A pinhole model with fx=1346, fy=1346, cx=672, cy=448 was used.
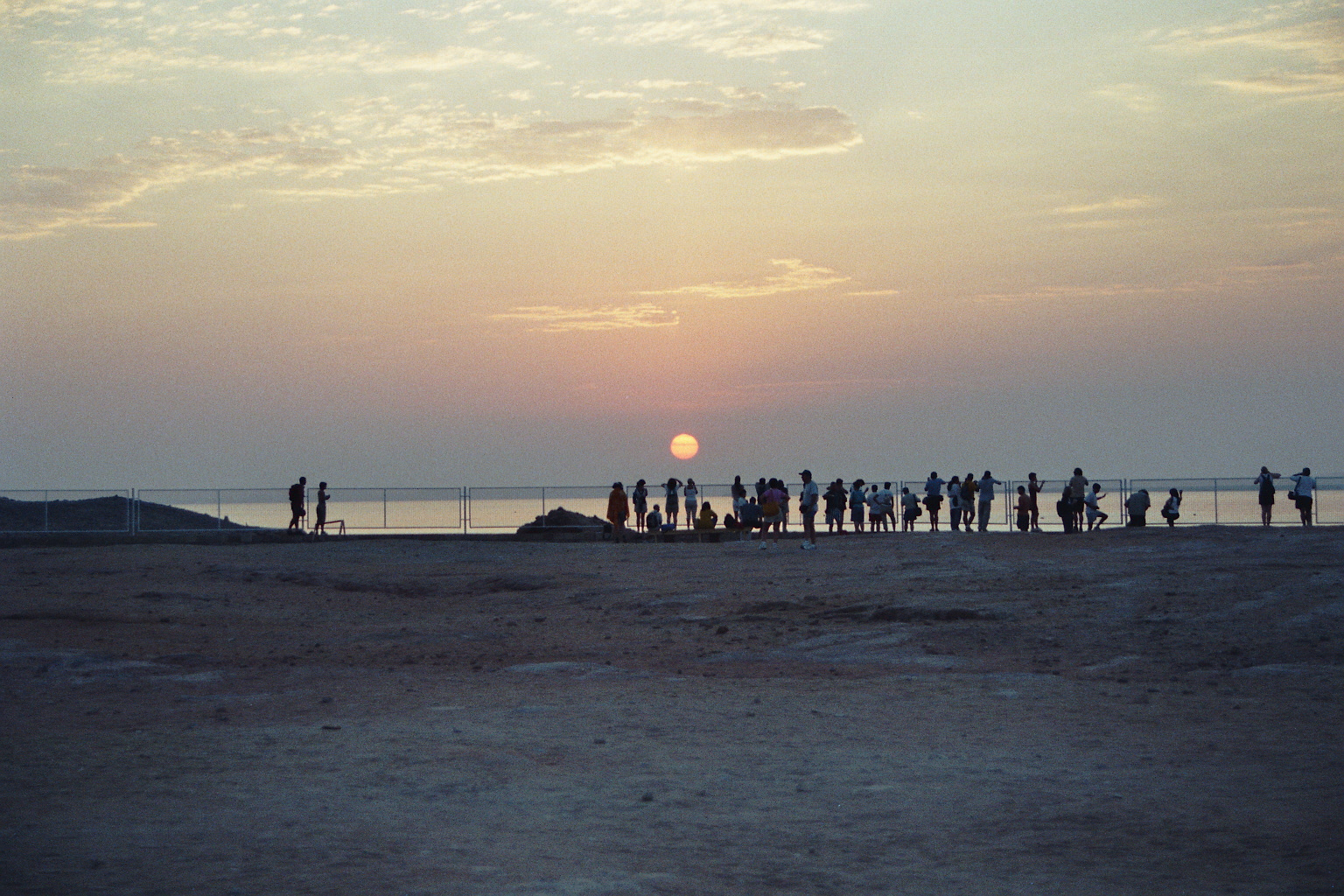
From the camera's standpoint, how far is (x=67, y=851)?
7227 mm

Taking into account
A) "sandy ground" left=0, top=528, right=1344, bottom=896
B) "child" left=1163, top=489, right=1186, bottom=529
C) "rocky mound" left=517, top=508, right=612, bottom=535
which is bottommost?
"sandy ground" left=0, top=528, right=1344, bottom=896

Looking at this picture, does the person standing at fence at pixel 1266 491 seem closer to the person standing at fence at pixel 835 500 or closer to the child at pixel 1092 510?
the child at pixel 1092 510

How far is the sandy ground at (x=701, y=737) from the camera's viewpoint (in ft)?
23.7

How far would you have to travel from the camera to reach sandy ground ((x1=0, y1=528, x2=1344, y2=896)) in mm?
7215

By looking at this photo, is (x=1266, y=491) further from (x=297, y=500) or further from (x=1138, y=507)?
(x=297, y=500)

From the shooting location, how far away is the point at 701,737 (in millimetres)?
10953

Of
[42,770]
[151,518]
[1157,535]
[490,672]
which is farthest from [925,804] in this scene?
[151,518]

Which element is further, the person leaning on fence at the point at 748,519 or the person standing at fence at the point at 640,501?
the person standing at fence at the point at 640,501

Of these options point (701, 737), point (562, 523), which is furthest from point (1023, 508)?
point (701, 737)

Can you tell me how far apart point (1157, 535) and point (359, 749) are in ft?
78.8

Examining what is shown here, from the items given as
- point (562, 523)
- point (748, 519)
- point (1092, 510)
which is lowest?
point (562, 523)

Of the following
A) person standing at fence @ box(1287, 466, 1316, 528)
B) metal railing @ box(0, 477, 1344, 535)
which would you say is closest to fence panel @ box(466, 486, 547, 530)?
metal railing @ box(0, 477, 1344, 535)

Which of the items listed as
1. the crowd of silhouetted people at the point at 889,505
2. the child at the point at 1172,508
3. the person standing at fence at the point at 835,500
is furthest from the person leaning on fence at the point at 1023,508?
the person standing at fence at the point at 835,500

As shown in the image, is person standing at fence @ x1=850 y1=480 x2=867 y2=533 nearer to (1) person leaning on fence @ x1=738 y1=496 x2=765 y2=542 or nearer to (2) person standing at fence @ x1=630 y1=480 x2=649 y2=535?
(1) person leaning on fence @ x1=738 y1=496 x2=765 y2=542
